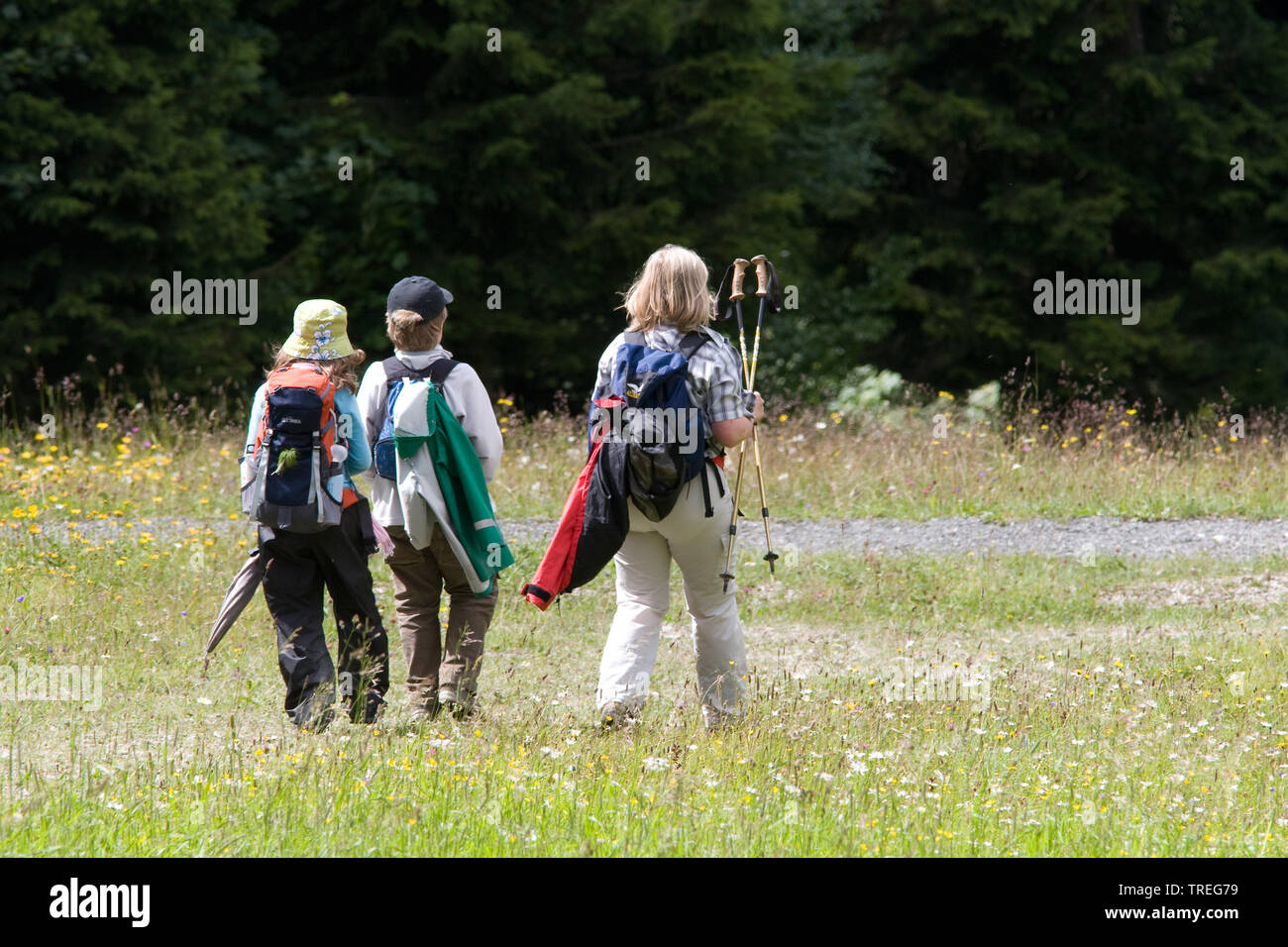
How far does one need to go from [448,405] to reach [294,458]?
61 centimetres

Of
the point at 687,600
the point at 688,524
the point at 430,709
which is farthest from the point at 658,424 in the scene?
the point at 430,709

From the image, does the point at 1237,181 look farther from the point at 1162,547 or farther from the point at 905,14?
the point at 1162,547

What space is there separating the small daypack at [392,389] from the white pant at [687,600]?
902 mm

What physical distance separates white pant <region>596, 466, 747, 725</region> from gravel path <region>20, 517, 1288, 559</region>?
4.07 meters

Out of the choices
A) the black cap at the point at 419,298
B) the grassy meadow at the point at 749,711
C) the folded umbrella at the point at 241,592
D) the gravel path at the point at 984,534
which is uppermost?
the black cap at the point at 419,298

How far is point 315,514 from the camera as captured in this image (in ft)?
16.4

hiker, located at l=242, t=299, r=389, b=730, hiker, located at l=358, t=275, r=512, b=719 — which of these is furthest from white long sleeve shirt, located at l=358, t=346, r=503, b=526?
hiker, located at l=242, t=299, r=389, b=730

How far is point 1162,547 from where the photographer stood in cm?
961

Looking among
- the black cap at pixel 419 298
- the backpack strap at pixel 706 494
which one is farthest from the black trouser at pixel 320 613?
the backpack strap at pixel 706 494

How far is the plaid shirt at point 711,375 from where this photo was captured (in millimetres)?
4984

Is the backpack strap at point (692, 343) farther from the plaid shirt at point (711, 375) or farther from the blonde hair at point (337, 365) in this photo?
the blonde hair at point (337, 365)

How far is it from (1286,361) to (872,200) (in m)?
6.75

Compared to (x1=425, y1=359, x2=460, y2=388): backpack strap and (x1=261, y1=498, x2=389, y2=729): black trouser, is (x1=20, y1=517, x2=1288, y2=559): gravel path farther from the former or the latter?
(x1=425, y1=359, x2=460, y2=388): backpack strap

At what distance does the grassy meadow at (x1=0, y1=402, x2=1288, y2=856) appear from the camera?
158 inches
